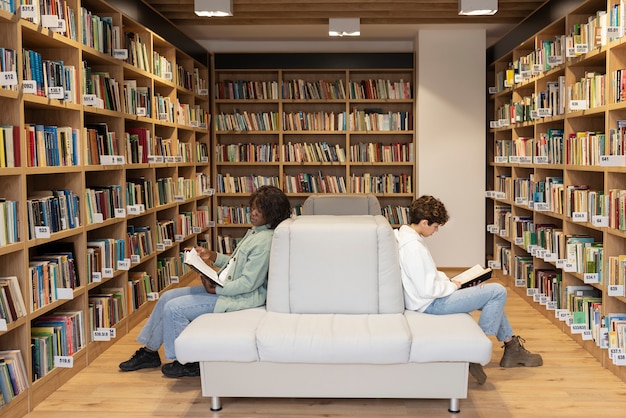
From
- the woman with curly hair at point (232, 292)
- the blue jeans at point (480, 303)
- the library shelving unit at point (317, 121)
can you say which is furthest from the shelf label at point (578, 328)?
the library shelving unit at point (317, 121)

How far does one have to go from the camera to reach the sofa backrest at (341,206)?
24.0ft

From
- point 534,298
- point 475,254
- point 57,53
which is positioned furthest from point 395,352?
point 475,254

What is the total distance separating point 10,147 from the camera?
396 centimetres

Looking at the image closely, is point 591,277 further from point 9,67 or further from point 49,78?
point 9,67

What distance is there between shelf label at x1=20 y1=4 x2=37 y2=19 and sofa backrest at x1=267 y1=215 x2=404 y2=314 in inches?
72.7

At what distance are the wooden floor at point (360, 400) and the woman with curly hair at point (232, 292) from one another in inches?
9.5

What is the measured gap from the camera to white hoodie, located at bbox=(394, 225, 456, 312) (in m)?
4.43

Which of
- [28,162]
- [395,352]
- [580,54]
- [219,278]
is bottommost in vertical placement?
[395,352]

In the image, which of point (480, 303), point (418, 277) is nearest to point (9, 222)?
point (418, 277)

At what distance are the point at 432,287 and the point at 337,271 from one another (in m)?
0.57

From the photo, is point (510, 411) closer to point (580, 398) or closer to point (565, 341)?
point (580, 398)

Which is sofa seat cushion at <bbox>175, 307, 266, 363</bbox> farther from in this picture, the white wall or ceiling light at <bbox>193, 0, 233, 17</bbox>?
the white wall

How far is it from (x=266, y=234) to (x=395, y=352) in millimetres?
1171

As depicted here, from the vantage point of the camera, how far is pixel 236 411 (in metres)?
4.20
